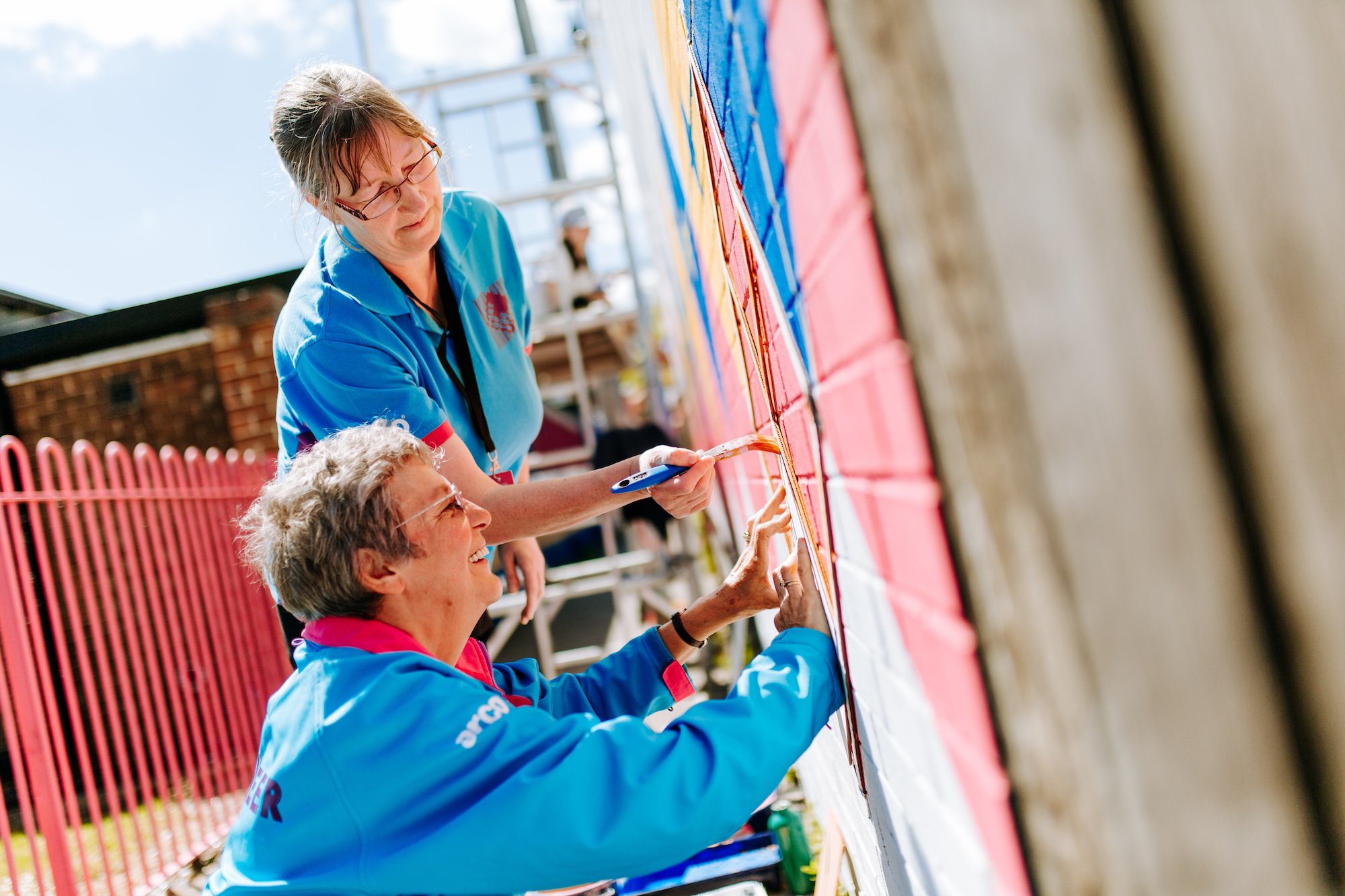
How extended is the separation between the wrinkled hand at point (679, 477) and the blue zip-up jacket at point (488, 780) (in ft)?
1.14

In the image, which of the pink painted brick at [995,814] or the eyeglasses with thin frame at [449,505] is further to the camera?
the eyeglasses with thin frame at [449,505]

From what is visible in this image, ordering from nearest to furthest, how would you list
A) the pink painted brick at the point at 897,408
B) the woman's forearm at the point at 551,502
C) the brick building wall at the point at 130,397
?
the pink painted brick at the point at 897,408 < the woman's forearm at the point at 551,502 < the brick building wall at the point at 130,397

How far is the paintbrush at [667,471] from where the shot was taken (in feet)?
5.29

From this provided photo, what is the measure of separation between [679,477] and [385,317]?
795 millimetres

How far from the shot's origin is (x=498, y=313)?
7.71 ft

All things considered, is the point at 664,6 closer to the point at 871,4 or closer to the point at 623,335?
the point at 871,4

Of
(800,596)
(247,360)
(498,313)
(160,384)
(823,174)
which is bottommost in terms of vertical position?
(800,596)

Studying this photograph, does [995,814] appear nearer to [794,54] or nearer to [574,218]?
[794,54]

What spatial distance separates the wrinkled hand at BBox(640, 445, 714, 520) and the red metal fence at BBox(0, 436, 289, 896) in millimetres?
2696

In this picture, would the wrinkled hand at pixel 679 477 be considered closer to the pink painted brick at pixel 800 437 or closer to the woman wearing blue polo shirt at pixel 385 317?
the woman wearing blue polo shirt at pixel 385 317

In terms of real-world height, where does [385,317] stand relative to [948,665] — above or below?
above

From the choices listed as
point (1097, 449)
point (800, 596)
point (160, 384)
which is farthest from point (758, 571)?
point (160, 384)

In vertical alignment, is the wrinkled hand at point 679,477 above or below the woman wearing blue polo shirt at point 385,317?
below

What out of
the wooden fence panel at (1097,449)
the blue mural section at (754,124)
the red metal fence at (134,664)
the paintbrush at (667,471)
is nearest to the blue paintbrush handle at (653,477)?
the paintbrush at (667,471)
